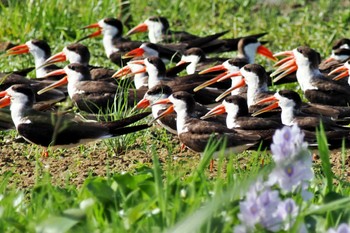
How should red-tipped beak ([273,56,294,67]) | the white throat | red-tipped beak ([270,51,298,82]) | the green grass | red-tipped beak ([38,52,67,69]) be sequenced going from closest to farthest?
the green grass → red-tipped beak ([270,51,298,82]) → red-tipped beak ([273,56,294,67]) → red-tipped beak ([38,52,67,69]) → the white throat

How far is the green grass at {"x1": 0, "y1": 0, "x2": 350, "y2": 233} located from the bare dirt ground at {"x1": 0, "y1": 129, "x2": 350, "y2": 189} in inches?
2.8

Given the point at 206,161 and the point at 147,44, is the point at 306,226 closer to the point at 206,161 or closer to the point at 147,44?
the point at 206,161

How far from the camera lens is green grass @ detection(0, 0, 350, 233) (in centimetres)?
419

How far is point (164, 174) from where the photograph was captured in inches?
265

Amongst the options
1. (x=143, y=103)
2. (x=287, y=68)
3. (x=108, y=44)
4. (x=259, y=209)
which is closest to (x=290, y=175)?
(x=259, y=209)

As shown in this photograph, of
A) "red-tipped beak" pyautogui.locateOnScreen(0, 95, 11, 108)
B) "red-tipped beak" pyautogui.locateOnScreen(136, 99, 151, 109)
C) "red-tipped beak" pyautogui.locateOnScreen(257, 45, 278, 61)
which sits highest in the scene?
"red-tipped beak" pyautogui.locateOnScreen(0, 95, 11, 108)

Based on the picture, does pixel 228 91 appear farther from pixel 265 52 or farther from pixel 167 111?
pixel 265 52

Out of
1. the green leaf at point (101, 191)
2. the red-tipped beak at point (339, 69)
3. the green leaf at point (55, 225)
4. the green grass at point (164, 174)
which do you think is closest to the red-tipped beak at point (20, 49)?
the green grass at point (164, 174)

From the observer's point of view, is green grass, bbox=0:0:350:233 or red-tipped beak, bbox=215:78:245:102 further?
red-tipped beak, bbox=215:78:245:102

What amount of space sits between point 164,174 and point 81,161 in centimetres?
91

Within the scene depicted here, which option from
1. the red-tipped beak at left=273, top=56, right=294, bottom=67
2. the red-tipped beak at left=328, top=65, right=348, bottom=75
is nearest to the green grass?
the red-tipped beak at left=273, top=56, right=294, bottom=67

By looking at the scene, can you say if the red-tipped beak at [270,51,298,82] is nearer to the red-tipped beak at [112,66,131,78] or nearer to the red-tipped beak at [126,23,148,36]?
the red-tipped beak at [112,66,131,78]

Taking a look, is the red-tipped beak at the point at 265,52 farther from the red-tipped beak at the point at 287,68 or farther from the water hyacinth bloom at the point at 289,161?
the water hyacinth bloom at the point at 289,161

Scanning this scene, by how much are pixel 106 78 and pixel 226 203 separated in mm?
5689
